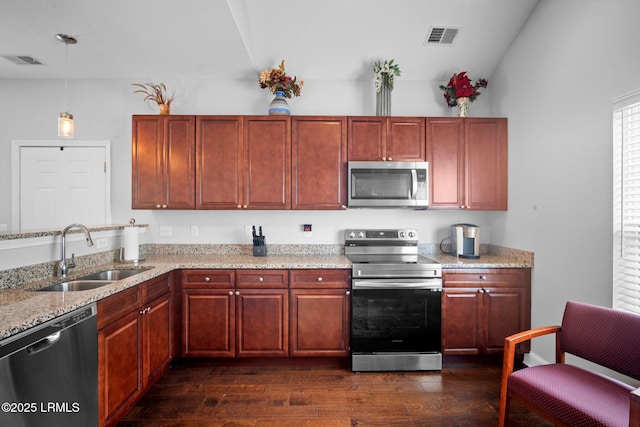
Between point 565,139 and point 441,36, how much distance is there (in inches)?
57.0

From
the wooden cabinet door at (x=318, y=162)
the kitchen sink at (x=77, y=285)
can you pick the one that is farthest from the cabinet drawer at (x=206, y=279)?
the wooden cabinet door at (x=318, y=162)

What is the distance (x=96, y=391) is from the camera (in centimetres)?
167

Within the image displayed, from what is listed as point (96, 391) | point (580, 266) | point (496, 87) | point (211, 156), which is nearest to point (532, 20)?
point (496, 87)

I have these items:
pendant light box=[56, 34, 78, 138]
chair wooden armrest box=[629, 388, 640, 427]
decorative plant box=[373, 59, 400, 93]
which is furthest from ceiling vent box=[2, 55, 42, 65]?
chair wooden armrest box=[629, 388, 640, 427]

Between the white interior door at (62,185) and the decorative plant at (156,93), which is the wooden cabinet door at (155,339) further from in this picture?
the decorative plant at (156,93)

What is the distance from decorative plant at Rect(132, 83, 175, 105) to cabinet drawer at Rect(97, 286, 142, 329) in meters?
1.94

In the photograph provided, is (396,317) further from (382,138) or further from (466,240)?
(382,138)

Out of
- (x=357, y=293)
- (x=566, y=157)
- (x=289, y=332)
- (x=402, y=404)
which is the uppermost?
(x=566, y=157)

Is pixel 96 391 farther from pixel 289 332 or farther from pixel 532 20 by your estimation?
pixel 532 20

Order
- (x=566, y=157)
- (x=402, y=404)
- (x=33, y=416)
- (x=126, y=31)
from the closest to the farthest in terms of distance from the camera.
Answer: (x=33, y=416) → (x=402, y=404) → (x=566, y=157) → (x=126, y=31)

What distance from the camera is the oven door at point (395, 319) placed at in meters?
2.65

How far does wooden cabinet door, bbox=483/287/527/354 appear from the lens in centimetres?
276

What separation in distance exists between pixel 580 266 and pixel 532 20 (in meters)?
2.14

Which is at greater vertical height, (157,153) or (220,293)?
(157,153)
